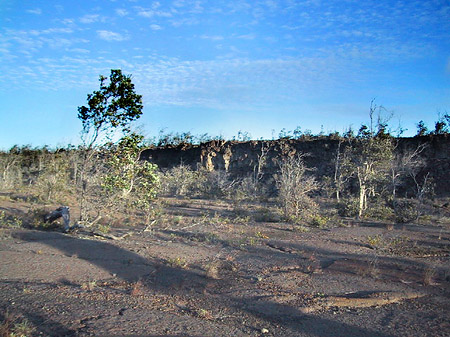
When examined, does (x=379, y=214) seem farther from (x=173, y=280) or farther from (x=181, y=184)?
(x=181, y=184)

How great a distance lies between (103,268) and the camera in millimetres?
7320

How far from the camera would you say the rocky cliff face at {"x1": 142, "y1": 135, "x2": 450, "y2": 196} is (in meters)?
30.4

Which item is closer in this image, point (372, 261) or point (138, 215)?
point (372, 261)

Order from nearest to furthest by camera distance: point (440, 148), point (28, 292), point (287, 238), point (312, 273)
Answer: point (28, 292) → point (312, 273) → point (287, 238) → point (440, 148)

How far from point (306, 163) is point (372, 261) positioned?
2823 cm

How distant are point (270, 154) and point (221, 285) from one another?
32.6 m

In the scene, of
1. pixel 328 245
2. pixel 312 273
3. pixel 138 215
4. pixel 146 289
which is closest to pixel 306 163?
pixel 138 215

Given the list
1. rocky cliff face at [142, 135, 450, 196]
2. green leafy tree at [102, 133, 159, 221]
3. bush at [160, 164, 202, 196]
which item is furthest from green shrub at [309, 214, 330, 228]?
bush at [160, 164, 202, 196]

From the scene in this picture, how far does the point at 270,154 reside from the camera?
127ft

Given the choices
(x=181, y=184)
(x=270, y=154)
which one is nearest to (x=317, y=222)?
(x=181, y=184)

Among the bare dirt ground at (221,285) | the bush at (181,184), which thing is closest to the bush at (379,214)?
the bare dirt ground at (221,285)

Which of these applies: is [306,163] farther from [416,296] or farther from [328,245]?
[416,296]

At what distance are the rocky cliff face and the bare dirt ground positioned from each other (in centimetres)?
2168

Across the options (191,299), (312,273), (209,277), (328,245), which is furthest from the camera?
(328,245)
